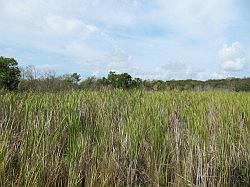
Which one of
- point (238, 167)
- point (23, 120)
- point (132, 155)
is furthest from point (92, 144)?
point (238, 167)

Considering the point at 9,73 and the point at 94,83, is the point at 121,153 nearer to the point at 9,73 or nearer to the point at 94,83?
the point at 9,73

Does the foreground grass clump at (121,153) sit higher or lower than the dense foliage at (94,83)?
lower

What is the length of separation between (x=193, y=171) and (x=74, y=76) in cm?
933

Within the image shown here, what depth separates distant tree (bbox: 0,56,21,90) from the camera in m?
8.18

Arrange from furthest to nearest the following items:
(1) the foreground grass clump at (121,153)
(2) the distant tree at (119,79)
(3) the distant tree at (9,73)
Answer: (2) the distant tree at (119,79) → (3) the distant tree at (9,73) → (1) the foreground grass clump at (121,153)

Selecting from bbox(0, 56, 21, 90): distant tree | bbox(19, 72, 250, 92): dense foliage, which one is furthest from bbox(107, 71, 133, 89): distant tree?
bbox(0, 56, 21, 90): distant tree

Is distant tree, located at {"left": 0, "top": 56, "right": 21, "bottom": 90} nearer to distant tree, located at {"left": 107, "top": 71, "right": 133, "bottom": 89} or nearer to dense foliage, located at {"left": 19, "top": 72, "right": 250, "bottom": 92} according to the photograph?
dense foliage, located at {"left": 19, "top": 72, "right": 250, "bottom": 92}

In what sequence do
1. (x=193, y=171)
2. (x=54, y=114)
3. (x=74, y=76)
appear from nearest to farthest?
(x=193, y=171), (x=54, y=114), (x=74, y=76)

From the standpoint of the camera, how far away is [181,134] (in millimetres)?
3008

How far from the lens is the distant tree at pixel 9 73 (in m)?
8.18

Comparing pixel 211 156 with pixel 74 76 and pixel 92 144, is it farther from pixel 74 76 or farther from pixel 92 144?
pixel 74 76

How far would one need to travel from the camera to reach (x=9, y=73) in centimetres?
841

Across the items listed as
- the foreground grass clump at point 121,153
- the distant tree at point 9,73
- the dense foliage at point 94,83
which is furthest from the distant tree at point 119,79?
the foreground grass clump at point 121,153

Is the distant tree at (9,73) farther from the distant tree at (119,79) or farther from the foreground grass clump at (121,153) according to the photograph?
the foreground grass clump at (121,153)
